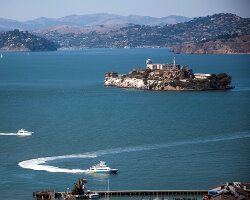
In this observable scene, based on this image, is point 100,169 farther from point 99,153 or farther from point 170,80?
point 170,80

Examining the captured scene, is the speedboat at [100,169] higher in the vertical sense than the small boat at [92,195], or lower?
higher

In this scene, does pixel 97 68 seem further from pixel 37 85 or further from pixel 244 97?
pixel 244 97

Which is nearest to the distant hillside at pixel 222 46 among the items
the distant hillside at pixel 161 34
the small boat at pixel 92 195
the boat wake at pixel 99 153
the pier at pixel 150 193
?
the distant hillside at pixel 161 34

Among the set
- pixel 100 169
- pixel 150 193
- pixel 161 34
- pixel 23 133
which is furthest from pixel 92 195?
pixel 161 34

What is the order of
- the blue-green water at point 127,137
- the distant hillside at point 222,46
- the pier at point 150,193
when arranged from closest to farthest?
1. the pier at point 150,193
2. the blue-green water at point 127,137
3. the distant hillside at point 222,46

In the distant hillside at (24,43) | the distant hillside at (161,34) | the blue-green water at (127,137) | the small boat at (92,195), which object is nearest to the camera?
the small boat at (92,195)

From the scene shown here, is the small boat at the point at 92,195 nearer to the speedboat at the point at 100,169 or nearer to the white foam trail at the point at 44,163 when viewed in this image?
the speedboat at the point at 100,169
